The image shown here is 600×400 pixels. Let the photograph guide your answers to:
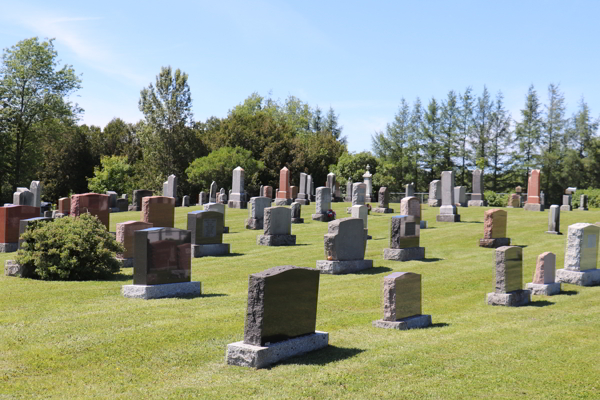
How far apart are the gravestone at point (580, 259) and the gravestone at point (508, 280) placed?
119 inches

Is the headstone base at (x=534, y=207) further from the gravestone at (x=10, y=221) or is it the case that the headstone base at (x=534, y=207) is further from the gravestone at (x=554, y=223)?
the gravestone at (x=10, y=221)

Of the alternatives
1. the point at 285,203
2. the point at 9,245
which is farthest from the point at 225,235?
the point at 285,203

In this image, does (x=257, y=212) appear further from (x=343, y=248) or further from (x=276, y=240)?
(x=343, y=248)

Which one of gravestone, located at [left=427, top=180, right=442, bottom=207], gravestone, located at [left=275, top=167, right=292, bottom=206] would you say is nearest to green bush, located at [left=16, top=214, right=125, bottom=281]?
gravestone, located at [left=275, top=167, right=292, bottom=206]

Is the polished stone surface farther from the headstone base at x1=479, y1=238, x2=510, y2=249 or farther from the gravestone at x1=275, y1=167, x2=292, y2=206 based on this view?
the gravestone at x1=275, y1=167, x2=292, y2=206

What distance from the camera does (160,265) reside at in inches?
439

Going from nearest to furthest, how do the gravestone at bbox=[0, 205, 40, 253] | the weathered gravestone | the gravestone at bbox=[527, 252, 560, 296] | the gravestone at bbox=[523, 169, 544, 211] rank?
the weathered gravestone
the gravestone at bbox=[527, 252, 560, 296]
the gravestone at bbox=[0, 205, 40, 253]
the gravestone at bbox=[523, 169, 544, 211]

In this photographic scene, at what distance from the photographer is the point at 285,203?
118 ft

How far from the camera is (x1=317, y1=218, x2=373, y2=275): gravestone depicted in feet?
49.4

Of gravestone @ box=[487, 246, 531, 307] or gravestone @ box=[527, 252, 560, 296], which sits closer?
gravestone @ box=[487, 246, 531, 307]

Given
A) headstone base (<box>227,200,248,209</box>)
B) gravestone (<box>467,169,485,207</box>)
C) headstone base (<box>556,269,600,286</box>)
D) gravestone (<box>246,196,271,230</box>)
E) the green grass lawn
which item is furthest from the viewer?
gravestone (<box>467,169,485,207</box>)

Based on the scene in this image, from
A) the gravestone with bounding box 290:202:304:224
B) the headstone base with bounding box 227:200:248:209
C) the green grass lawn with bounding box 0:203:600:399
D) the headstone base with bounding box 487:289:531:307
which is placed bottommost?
the green grass lawn with bounding box 0:203:600:399

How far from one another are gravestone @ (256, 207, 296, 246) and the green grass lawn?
18.9 feet

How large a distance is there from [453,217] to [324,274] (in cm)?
1489
